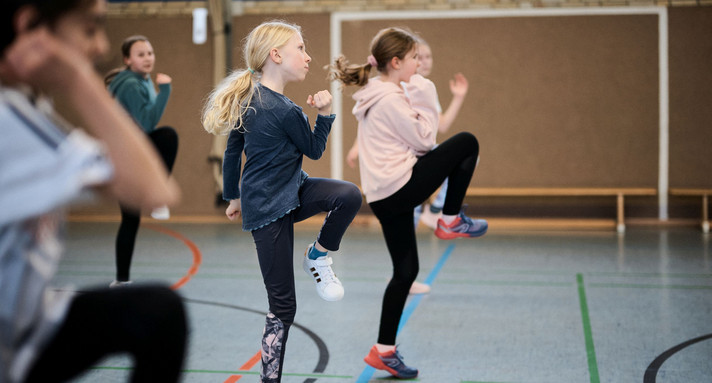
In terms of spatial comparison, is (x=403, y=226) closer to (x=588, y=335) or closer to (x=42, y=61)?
(x=588, y=335)

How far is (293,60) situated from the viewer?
2445 mm

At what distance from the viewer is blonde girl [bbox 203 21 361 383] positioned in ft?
7.73

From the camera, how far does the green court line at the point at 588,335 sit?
2896 millimetres

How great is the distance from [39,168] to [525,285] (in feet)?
13.4

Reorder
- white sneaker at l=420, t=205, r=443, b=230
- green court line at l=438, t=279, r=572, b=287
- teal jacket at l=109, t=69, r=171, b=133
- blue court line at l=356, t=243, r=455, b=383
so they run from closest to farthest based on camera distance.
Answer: blue court line at l=356, t=243, r=455, b=383, teal jacket at l=109, t=69, r=171, b=133, green court line at l=438, t=279, r=572, b=287, white sneaker at l=420, t=205, r=443, b=230

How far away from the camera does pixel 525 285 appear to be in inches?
186

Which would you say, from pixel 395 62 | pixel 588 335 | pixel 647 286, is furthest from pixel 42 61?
pixel 647 286

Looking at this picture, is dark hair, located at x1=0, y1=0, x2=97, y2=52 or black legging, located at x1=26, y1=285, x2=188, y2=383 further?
black legging, located at x1=26, y1=285, x2=188, y2=383

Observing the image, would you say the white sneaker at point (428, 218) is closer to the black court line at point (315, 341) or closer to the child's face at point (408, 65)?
the black court line at point (315, 341)

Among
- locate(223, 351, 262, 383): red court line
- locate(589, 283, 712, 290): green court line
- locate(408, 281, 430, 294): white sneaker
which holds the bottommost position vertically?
locate(589, 283, 712, 290): green court line

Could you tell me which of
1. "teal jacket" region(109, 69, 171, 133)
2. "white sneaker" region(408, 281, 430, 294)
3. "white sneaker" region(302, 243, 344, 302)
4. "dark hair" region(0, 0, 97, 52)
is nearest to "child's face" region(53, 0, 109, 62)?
"dark hair" region(0, 0, 97, 52)

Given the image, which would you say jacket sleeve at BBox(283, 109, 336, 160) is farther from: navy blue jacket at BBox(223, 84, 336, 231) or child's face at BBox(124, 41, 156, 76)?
child's face at BBox(124, 41, 156, 76)

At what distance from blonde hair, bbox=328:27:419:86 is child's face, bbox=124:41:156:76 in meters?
1.61

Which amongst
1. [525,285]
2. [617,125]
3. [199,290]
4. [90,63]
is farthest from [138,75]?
[617,125]
